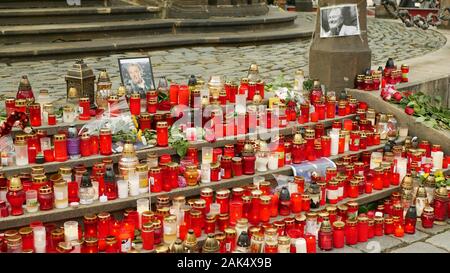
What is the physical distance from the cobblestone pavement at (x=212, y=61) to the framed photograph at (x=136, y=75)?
1222 mm

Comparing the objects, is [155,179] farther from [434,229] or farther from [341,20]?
[341,20]

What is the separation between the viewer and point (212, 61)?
437 inches

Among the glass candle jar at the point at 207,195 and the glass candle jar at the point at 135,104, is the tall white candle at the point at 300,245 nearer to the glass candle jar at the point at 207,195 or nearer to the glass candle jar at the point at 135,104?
the glass candle jar at the point at 207,195

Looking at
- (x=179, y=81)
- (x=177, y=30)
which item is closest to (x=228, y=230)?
(x=179, y=81)

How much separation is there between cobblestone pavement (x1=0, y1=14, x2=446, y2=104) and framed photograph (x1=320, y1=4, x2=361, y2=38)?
1.36 meters

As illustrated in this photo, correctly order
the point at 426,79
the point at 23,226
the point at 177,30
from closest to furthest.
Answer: the point at 23,226, the point at 426,79, the point at 177,30

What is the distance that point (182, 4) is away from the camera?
1411 centimetres

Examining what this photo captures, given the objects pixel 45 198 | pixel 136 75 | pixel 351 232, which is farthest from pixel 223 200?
pixel 136 75

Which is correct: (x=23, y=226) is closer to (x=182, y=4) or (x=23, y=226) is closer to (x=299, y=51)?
(x=299, y=51)

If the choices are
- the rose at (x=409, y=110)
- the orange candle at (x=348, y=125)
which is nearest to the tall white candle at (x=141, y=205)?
the orange candle at (x=348, y=125)

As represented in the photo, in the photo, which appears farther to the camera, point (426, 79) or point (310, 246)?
point (426, 79)
